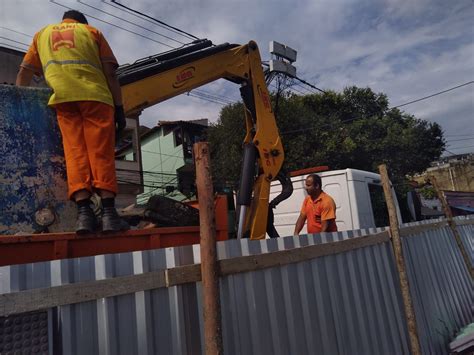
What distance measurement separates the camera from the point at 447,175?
3784 centimetres

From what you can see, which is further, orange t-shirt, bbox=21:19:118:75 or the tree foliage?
the tree foliage

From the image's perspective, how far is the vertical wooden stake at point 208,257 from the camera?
6.60 ft

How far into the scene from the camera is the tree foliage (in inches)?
716

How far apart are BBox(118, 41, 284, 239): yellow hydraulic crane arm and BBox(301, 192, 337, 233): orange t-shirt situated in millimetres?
981

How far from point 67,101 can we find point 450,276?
19.2 ft

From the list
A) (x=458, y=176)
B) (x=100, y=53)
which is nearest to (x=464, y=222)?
(x=100, y=53)

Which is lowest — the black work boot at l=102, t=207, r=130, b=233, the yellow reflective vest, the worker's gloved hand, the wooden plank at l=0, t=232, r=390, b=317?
the wooden plank at l=0, t=232, r=390, b=317

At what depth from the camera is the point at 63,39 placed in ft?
10.0

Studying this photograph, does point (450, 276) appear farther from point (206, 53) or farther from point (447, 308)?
point (206, 53)

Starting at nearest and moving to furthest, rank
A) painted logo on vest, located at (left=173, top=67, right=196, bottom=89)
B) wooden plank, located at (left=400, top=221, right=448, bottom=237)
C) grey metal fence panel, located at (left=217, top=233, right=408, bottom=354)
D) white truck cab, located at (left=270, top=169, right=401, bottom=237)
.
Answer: grey metal fence panel, located at (left=217, top=233, right=408, bottom=354) < painted logo on vest, located at (left=173, top=67, right=196, bottom=89) < wooden plank, located at (left=400, top=221, right=448, bottom=237) < white truck cab, located at (left=270, top=169, right=401, bottom=237)

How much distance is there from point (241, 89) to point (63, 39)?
8.92 feet

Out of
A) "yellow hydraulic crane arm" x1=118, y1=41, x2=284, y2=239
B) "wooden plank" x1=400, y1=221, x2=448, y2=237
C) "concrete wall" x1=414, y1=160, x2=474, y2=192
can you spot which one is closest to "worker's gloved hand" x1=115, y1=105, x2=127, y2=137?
"yellow hydraulic crane arm" x1=118, y1=41, x2=284, y2=239

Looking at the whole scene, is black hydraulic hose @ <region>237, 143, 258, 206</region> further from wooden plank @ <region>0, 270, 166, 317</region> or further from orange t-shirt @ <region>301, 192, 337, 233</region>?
wooden plank @ <region>0, 270, 166, 317</region>

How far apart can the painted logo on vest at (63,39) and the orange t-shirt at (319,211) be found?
150 inches
